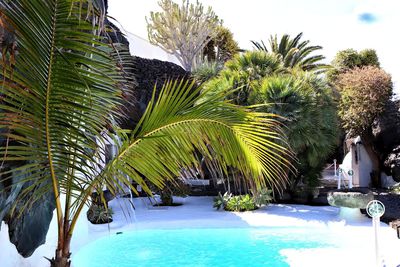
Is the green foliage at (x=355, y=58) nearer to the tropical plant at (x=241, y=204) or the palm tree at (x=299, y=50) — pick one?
the palm tree at (x=299, y=50)

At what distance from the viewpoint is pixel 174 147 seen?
3.20 m

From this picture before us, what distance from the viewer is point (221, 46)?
2742cm

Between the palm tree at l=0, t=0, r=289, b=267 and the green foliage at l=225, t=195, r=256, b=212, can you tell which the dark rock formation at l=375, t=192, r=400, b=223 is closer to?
the green foliage at l=225, t=195, r=256, b=212

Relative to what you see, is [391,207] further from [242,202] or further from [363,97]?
[363,97]

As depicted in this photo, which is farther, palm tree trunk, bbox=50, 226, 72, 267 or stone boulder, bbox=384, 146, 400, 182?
stone boulder, bbox=384, 146, 400, 182

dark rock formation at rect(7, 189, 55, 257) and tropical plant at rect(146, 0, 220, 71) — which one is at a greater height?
tropical plant at rect(146, 0, 220, 71)

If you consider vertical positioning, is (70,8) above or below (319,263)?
above

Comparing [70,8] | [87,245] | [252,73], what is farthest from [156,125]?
[252,73]

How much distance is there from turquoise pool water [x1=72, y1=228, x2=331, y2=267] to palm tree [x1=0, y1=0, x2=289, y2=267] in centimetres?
488

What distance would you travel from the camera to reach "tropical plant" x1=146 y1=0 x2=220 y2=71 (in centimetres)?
2289

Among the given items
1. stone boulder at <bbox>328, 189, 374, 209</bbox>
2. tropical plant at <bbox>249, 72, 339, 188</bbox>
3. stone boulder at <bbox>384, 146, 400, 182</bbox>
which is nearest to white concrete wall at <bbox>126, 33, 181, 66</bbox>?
tropical plant at <bbox>249, 72, 339, 188</bbox>

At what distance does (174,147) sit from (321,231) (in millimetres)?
7749

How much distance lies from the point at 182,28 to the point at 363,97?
403 inches

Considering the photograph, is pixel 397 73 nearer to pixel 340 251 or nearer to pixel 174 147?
pixel 340 251
